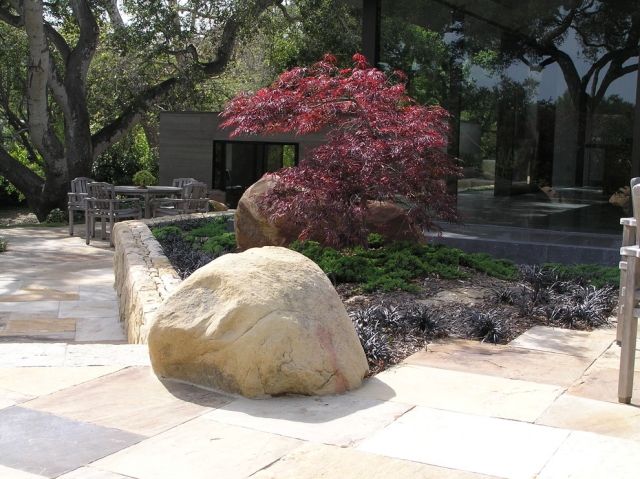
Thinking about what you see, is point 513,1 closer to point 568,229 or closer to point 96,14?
point 568,229

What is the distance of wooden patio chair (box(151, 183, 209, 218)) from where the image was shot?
13928 mm

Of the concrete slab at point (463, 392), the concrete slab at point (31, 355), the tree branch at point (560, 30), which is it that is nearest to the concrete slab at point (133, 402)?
the concrete slab at point (31, 355)

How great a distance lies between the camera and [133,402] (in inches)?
150

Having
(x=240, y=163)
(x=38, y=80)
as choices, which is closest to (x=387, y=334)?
(x=38, y=80)

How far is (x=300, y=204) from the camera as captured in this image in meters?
7.87

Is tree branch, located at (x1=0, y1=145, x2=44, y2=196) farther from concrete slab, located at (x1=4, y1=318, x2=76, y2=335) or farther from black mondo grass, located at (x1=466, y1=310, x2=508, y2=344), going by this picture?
black mondo grass, located at (x1=466, y1=310, x2=508, y2=344)

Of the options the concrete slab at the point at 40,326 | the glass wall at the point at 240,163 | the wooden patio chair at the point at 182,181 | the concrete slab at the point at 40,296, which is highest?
the glass wall at the point at 240,163

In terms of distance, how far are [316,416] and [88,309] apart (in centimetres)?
511

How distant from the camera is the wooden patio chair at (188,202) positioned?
13.9 meters

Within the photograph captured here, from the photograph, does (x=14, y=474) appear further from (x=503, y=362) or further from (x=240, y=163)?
(x=240, y=163)

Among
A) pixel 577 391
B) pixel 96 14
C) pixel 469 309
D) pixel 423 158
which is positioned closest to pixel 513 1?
pixel 423 158

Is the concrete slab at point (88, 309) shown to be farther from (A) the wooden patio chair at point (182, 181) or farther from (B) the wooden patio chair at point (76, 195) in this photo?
(A) the wooden patio chair at point (182, 181)

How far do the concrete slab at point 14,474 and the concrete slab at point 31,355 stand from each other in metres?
1.52

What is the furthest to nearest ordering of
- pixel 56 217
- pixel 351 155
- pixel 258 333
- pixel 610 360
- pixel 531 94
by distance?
pixel 56 217 < pixel 531 94 < pixel 351 155 < pixel 610 360 < pixel 258 333
